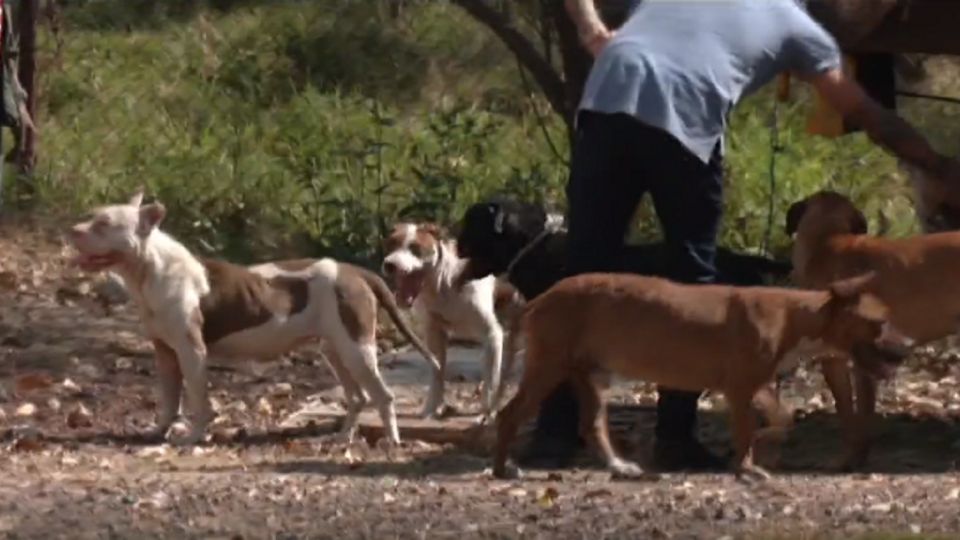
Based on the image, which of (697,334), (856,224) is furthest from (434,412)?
(697,334)

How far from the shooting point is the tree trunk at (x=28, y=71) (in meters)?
14.6

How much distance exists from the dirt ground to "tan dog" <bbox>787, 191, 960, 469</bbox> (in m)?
0.23

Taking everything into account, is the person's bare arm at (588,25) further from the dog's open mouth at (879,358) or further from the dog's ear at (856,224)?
the dog's open mouth at (879,358)

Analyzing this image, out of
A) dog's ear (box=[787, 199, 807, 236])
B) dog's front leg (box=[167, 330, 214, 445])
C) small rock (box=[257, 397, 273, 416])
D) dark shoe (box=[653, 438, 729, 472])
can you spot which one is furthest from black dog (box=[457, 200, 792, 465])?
small rock (box=[257, 397, 273, 416])

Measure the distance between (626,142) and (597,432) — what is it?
976 millimetres

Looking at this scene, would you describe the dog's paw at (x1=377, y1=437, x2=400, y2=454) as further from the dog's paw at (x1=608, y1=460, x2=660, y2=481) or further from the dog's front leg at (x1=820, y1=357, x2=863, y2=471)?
the dog's front leg at (x1=820, y1=357, x2=863, y2=471)

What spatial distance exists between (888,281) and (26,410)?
3.52 m

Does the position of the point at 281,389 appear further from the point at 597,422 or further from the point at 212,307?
the point at 597,422

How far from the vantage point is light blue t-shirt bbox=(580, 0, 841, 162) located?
7660mm

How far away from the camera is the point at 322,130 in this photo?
15.8 metres

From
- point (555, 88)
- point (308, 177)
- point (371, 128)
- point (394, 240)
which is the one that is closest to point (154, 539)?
point (394, 240)

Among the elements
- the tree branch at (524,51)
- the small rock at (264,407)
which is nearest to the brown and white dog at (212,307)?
the small rock at (264,407)

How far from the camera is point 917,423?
9.10 m

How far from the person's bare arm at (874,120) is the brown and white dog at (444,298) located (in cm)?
199
